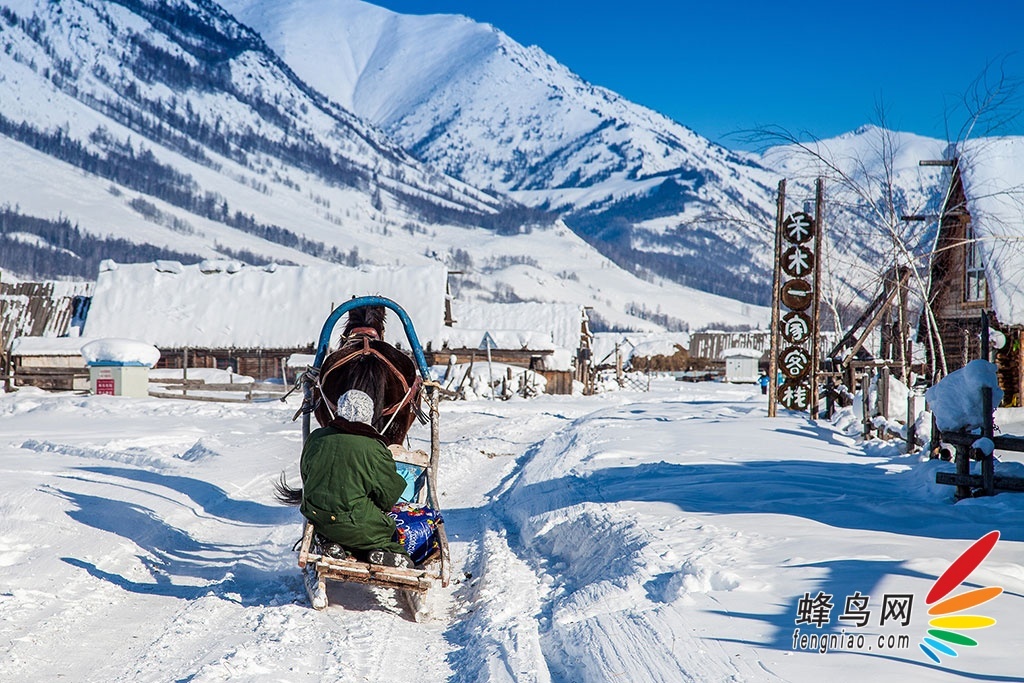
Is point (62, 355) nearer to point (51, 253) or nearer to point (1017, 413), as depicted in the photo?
point (1017, 413)

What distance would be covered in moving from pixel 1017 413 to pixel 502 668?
19.6 m

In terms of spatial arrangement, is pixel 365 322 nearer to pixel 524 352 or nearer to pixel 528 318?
pixel 524 352

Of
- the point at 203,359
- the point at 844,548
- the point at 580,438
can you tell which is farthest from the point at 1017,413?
the point at 203,359

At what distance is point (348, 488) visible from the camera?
6.80 m

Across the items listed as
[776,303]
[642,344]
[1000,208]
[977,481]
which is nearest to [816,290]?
[776,303]

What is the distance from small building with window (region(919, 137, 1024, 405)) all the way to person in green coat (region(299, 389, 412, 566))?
627 inches

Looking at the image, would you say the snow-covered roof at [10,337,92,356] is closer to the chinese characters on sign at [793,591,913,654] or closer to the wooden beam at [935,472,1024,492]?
the wooden beam at [935,472,1024,492]

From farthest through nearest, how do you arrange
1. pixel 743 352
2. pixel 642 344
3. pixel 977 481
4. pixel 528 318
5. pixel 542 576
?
1. pixel 642 344
2. pixel 743 352
3. pixel 528 318
4. pixel 977 481
5. pixel 542 576

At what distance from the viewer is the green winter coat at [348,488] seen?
22.3 ft

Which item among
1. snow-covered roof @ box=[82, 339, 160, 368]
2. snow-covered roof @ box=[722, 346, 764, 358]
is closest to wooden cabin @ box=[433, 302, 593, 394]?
snow-covered roof @ box=[82, 339, 160, 368]

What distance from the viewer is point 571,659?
17.9 feet

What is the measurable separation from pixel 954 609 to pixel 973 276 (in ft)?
82.1

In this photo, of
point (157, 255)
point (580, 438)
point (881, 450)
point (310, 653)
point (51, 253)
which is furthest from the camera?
point (157, 255)

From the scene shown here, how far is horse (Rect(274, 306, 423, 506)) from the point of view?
8.28m
